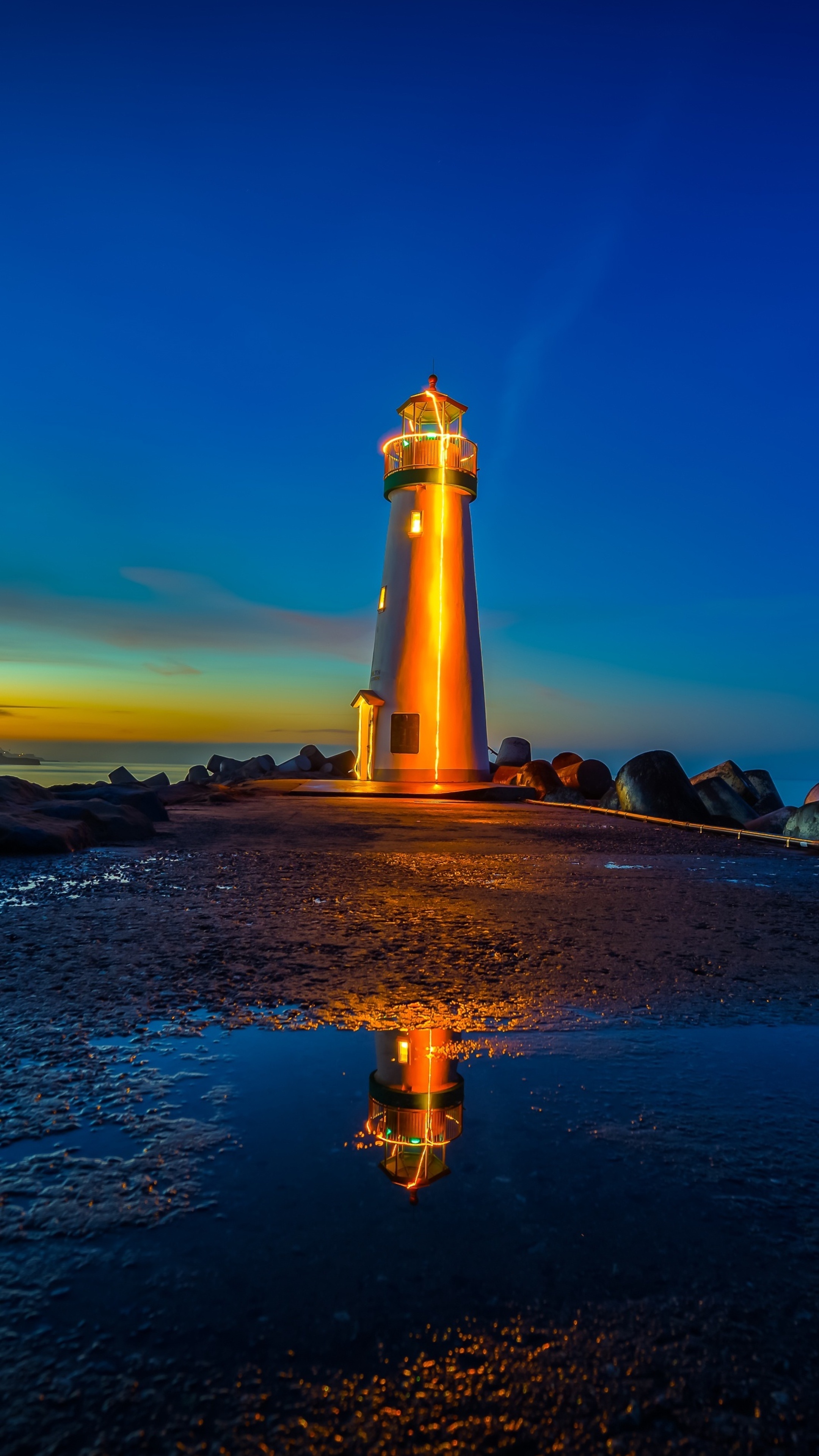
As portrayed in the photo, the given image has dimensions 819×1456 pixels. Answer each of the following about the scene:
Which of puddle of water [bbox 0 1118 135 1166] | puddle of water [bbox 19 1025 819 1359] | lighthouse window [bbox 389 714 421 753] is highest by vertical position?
lighthouse window [bbox 389 714 421 753]

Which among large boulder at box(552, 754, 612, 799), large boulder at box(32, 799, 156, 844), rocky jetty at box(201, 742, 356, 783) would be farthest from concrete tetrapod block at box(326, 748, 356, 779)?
large boulder at box(32, 799, 156, 844)

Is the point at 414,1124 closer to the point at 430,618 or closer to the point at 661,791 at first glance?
the point at 661,791

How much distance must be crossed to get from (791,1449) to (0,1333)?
1150mm

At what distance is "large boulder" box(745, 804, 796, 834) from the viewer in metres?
14.4

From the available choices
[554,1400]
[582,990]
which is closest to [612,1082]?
[582,990]

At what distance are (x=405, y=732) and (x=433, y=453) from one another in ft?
23.7

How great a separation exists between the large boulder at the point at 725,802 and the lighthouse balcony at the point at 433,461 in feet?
31.6

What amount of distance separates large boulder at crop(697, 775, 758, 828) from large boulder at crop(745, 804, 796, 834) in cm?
175

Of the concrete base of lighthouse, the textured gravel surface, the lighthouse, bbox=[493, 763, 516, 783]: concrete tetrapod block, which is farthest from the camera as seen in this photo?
bbox=[493, 763, 516, 783]: concrete tetrapod block

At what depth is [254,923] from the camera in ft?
14.5

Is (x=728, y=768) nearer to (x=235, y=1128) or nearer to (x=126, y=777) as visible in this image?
(x=126, y=777)

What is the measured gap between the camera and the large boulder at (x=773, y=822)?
47.4 ft

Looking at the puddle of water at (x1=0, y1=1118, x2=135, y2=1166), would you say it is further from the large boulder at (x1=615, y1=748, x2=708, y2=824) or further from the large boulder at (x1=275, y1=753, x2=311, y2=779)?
the large boulder at (x1=275, y1=753, x2=311, y2=779)

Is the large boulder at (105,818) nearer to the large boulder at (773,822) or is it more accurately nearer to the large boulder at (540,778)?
the large boulder at (773,822)
